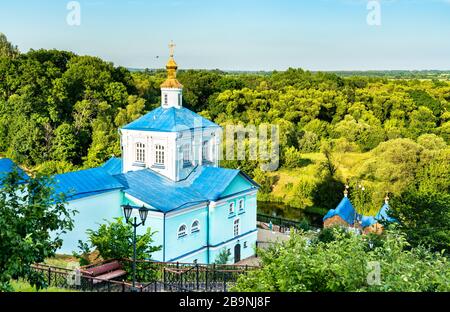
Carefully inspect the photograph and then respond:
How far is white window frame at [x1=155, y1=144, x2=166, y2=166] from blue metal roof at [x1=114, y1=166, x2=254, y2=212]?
0.40 meters

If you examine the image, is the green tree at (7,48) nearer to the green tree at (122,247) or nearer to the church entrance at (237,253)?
the church entrance at (237,253)

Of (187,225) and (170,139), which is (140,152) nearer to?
(170,139)

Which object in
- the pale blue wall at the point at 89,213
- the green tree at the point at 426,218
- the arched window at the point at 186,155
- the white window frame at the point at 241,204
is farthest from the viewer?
the white window frame at the point at 241,204

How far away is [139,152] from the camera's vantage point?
1911cm

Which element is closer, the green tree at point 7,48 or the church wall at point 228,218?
the church wall at point 228,218

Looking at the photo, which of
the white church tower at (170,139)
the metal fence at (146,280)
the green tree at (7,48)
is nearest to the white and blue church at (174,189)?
the white church tower at (170,139)

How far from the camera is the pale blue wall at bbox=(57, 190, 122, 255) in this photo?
15.4 meters

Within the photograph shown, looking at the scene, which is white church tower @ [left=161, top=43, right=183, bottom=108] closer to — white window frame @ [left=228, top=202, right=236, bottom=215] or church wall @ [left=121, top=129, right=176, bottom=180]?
church wall @ [left=121, top=129, right=176, bottom=180]

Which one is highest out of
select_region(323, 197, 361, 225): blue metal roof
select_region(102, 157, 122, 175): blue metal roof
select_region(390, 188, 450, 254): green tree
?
select_region(102, 157, 122, 175): blue metal roof

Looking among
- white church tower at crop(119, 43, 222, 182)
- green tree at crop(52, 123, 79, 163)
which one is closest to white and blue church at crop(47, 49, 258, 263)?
white church tower at crop(119, 43, 222, 182)

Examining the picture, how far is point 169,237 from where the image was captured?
1630 centimetres

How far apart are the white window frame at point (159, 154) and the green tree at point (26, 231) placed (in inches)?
443

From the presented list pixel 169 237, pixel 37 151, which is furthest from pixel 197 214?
pixel 37 151

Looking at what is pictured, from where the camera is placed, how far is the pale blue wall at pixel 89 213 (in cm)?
1538
